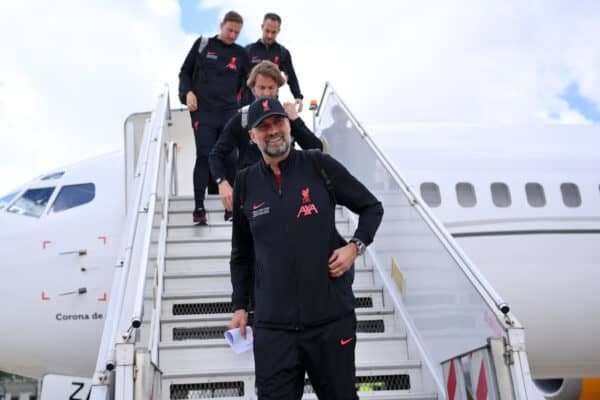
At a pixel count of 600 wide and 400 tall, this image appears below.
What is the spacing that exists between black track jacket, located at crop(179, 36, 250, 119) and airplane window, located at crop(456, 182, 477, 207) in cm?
256

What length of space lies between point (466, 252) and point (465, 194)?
70 centimetres

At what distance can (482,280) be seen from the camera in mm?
2887

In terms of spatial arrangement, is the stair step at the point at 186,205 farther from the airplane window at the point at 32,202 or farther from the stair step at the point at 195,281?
the airplane window at the point at 32,202

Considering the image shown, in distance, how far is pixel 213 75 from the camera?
17.0 feet

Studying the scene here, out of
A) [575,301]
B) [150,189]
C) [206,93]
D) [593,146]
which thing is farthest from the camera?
[593,146]

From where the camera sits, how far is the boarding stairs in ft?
8.52

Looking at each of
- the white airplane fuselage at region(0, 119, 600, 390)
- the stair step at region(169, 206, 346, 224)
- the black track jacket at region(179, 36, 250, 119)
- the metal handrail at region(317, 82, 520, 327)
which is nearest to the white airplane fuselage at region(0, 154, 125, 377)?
the white airplane fuselage at region(0, 119, 600, 390)

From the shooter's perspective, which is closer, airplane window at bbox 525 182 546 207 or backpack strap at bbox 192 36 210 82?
backpack strap at bbox 192 36 210 82

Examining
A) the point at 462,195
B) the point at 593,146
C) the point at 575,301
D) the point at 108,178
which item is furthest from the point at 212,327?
the point at 593,146

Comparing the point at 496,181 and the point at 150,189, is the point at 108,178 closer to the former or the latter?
the point at 150,189

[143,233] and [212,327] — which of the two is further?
[212,327]

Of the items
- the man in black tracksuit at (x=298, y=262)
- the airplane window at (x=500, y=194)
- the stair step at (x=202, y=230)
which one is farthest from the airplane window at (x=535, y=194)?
the man in black tracksuit at (x=298, y=262)

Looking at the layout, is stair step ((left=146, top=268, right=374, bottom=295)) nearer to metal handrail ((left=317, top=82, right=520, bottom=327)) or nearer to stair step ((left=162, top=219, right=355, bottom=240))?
stair step ((left=162, top=219, right=355, bottom=240))

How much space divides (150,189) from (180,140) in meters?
3.97
